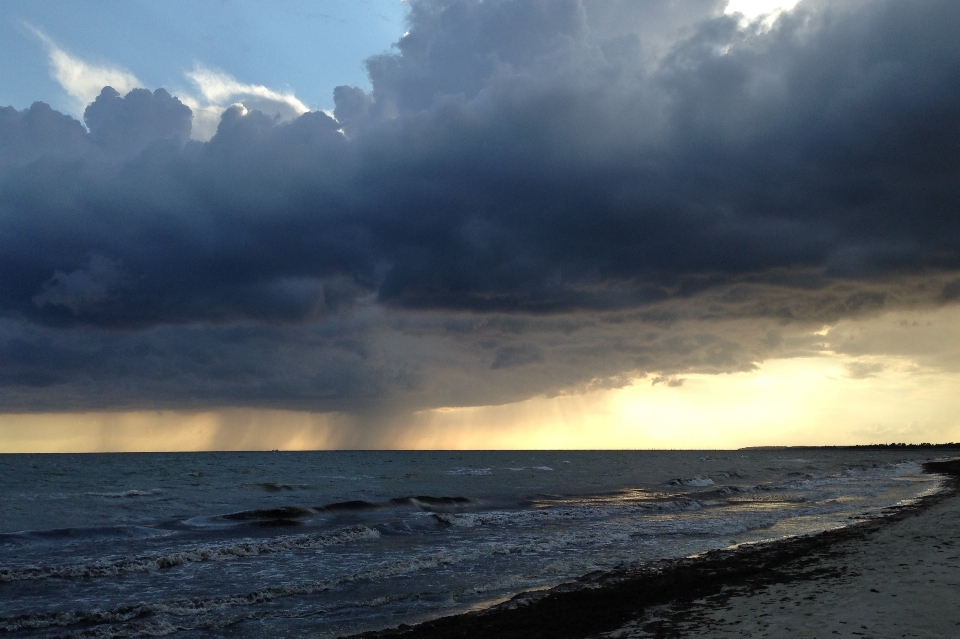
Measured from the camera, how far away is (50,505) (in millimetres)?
46719

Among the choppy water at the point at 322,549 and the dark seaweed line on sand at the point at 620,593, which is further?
the choppy water at the point at 322,549

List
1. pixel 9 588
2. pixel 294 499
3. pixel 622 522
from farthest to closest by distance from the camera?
1. pixel 294 499
2. pixel 622 522
3. pixel 9 588

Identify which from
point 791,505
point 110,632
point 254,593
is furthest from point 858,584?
point 791,505

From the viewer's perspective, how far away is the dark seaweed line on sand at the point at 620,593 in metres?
13.8

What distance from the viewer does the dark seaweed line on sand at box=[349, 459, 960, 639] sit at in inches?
544

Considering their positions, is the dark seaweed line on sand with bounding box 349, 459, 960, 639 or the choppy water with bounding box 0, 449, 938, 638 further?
the choppy water with bounding box 0, 449, 938, 638

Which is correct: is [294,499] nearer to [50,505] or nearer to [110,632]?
[50,505]

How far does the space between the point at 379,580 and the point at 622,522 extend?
1736 cm

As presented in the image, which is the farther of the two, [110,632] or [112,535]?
[112,535]

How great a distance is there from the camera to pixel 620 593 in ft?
55.8

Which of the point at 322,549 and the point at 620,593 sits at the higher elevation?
the point at 322,549

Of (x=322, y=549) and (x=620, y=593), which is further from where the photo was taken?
(x=322, y=549)

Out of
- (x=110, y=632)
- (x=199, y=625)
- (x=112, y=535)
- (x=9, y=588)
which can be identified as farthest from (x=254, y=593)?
(x=112, y=535)

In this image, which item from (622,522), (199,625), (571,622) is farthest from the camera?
(622,522)
